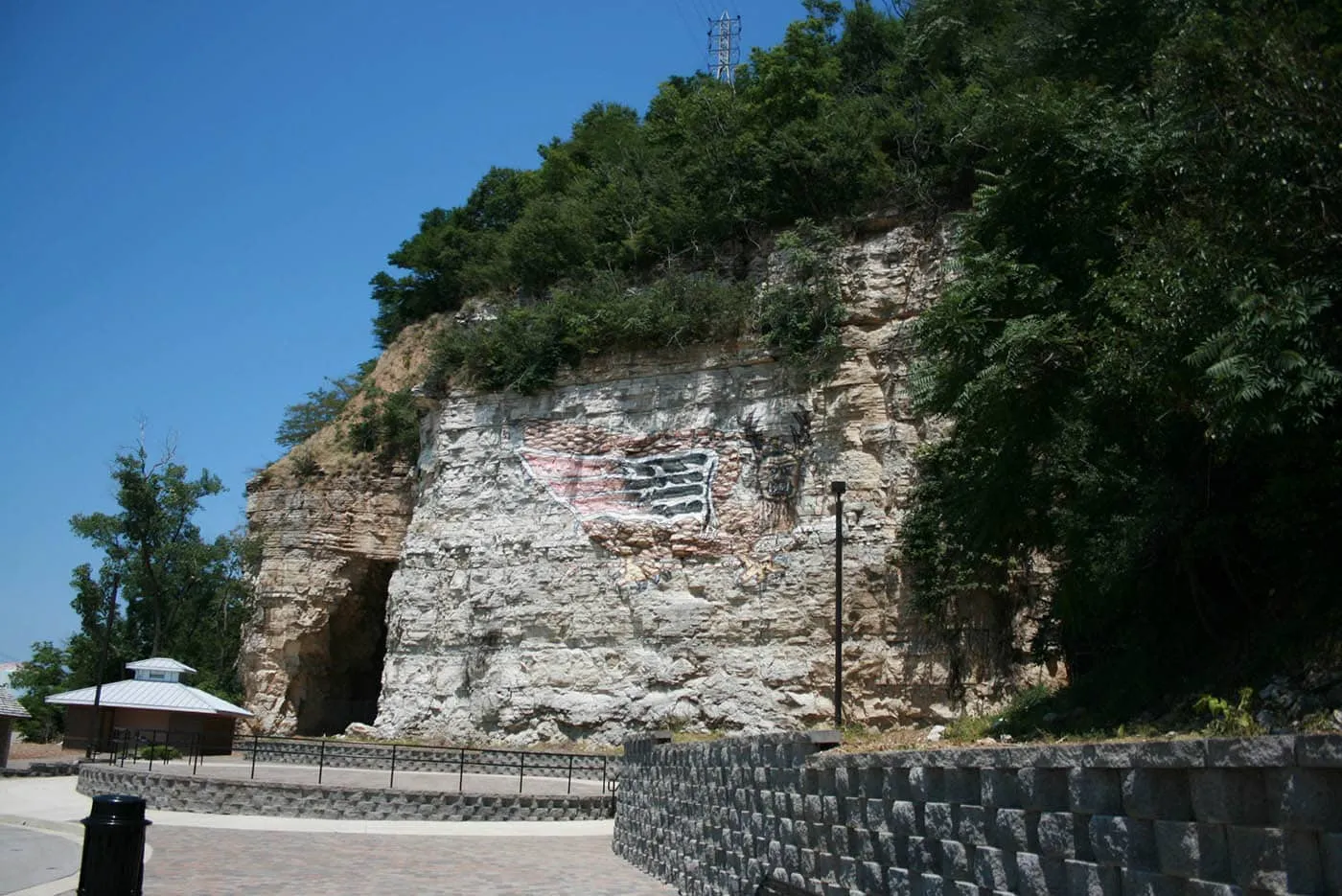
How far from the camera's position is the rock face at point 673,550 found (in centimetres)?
2598

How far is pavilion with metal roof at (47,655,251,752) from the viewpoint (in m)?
27.5

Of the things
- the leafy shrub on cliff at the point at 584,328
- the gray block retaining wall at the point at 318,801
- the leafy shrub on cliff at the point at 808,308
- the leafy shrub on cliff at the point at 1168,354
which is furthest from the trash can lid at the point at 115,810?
the leafy shrub on cliff at the point at 584,328

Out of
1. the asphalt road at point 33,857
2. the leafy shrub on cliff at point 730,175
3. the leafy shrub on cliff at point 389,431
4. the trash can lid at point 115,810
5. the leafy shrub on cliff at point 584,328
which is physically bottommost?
the asphalt road at point 33,857

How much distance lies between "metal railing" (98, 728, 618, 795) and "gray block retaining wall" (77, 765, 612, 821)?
15.0 ft

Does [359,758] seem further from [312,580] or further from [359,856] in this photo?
[359,856]

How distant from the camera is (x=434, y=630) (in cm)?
Result: 3184

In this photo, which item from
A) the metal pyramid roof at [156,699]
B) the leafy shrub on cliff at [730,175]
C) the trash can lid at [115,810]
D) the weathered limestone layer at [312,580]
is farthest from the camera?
the weathered limestone layer at [312,580]

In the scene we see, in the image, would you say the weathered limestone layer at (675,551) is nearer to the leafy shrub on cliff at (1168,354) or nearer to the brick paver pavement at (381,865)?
the leafy shrub on cliff at (1168,354)

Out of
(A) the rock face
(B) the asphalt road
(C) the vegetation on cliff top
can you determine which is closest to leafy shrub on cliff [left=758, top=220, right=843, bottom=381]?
(C) the vegetation on cliff top

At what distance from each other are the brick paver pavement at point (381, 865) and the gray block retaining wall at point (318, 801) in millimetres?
2170

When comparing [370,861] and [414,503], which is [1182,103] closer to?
[370,861]

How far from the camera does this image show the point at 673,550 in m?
28.7

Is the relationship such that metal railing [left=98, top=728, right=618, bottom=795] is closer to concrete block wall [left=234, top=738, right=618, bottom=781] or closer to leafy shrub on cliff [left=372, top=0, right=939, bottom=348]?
concrete block wall [left=234, top=738, right=618, bottom=781]

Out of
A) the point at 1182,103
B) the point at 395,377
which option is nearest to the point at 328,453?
the point at 395,377
